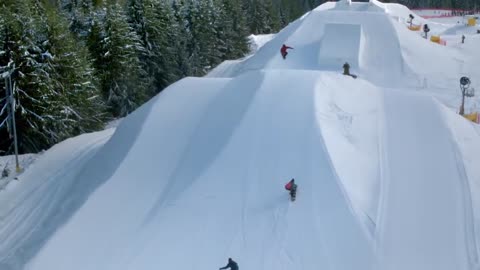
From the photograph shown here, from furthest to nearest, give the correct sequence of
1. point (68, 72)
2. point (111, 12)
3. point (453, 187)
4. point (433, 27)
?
point (433, 27) < point (111, 12) < point (68, 72) < point (453, 187)

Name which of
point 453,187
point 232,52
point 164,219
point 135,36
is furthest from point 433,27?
point 164,219

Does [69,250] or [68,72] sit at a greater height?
[68,72]

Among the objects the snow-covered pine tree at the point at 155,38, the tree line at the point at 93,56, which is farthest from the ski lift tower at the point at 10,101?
the snow-covered pine tree at the point at 155,38

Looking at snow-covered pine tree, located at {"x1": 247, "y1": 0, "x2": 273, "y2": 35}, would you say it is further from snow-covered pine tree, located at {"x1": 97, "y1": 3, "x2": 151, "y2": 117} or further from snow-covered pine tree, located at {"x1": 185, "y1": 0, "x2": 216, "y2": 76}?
snow-covered pine tree, located at {"x1": 97, "y1": 3, "x2": 151, "y2": 117}

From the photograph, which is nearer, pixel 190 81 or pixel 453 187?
pixel 453 187

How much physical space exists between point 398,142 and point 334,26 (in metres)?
18.4

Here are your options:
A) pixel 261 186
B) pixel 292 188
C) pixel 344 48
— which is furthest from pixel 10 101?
pixel 344 48

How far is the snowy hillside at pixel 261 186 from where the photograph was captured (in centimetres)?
1586

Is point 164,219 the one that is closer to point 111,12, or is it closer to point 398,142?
point 398,142

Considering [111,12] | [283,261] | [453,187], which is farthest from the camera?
[111,12]

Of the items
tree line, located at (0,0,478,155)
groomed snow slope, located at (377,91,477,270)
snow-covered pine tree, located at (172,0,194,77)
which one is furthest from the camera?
snow-covered pine tree, located at (172,0,194,77)

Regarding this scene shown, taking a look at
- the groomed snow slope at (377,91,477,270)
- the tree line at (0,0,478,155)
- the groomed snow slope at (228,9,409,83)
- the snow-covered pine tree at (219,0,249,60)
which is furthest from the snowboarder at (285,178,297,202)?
the snow-covered pine tree at (219,0,249,60)

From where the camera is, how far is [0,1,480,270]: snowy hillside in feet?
52.0

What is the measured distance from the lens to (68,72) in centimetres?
2959
